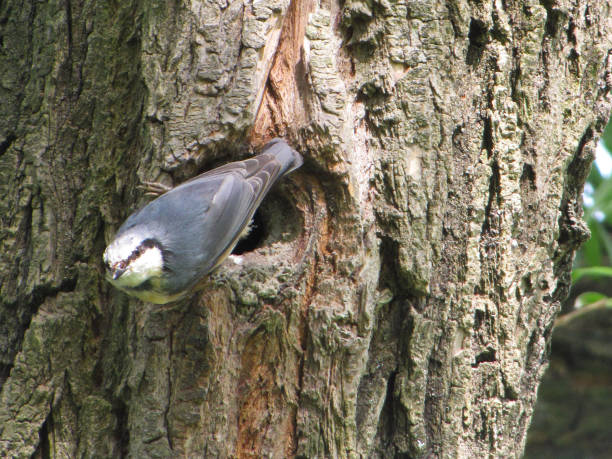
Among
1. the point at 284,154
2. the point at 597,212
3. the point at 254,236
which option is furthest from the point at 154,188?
the point at 597,212

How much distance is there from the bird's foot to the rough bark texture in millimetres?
23

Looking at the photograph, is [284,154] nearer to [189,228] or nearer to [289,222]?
[289,222]

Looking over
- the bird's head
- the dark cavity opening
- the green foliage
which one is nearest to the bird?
the bird's head

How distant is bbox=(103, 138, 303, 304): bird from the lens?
5.89 feet

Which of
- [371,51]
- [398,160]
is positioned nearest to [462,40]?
[371,51]

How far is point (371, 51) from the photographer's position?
6.34ft

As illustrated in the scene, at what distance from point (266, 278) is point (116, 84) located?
2.49 ft

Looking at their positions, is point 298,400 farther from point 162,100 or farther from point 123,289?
point 162,100

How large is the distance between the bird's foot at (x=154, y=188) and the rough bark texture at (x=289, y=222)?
23 mm

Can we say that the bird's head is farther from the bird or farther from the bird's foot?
the bird's foot

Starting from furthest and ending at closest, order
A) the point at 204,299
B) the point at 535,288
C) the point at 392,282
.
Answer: the point at 535,288 → the point at 392,282 → the point at 204,299

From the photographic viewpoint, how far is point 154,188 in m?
1.82

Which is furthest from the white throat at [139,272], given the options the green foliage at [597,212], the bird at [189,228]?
the green foliage at [597,212]

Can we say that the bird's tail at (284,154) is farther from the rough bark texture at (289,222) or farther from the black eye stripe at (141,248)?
the black eye stripe at (141,248)
